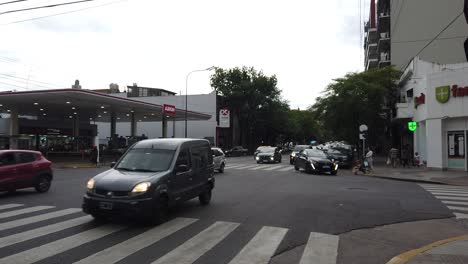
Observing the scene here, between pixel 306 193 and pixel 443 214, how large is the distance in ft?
15.5

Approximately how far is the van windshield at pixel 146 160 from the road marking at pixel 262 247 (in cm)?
282

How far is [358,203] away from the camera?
11820 millimetres

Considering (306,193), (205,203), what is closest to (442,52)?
(306,193)

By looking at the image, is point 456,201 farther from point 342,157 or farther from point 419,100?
point 419,100

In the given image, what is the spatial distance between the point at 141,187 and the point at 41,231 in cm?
207

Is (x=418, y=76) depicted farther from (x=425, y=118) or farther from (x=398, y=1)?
(x=398, y=1)

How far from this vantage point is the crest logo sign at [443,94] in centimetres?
2534

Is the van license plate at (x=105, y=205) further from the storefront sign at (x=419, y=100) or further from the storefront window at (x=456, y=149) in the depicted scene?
the storefront sign at (x=419, y=100)

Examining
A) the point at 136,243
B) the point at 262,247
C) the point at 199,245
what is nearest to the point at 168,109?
the point at 136,243

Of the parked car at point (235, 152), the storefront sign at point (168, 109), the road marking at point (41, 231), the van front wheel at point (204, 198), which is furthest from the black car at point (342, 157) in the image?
the parked car at point (235, 152)

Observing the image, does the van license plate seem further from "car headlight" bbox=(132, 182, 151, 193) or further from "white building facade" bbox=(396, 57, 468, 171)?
"white building facade" bbox=(396, 57, 468, 171)

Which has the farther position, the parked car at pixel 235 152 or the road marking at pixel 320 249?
the parked car at pixel 235 152

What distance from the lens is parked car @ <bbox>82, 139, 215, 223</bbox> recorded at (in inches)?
311

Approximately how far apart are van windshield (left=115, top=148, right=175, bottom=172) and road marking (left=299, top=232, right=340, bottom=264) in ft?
12.3
